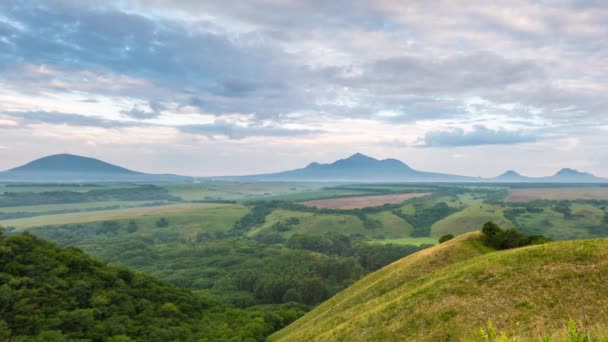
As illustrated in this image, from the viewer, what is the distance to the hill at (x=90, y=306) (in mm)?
49750

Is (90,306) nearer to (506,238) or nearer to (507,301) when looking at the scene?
(507,301)

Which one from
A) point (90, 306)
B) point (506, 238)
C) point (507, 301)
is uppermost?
point (506, 238)

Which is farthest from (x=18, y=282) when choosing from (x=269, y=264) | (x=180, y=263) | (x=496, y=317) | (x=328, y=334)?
(x=180, y=263)

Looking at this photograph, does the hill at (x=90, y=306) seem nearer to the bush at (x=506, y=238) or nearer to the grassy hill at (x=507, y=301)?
the grassy hill at (x=507, y=301)

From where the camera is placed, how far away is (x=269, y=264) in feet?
570

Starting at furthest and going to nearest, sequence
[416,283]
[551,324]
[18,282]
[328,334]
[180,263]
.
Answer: [180,263] < [18,282] < [416,283] < [328,334] < [551,324]

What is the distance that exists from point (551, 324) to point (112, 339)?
187 ft

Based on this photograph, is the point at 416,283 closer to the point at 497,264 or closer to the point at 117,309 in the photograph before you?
the point at 497,264

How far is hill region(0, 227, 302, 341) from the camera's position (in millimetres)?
49750

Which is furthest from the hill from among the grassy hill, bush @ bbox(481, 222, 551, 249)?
bush @ bbox(481, 222, 551, 249)

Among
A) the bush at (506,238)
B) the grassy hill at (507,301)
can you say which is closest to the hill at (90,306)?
the grassy hill at (507,301)

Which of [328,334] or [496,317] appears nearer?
[496,317]

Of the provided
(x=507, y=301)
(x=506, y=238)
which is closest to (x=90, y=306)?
(x=507, y=301)

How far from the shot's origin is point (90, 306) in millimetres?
57906
